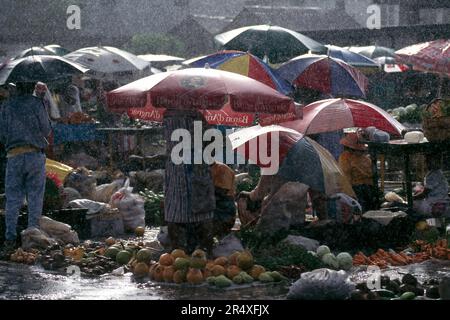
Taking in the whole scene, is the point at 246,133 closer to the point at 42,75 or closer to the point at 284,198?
the point at 284,198

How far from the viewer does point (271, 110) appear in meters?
9.04

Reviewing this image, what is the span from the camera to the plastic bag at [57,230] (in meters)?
10.5

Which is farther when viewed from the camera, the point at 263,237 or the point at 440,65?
the point at 440,65

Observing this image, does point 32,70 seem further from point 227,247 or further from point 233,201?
point 227,247

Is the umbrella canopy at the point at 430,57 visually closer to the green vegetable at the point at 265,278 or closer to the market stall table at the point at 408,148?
the market stall table at the point at 408,148

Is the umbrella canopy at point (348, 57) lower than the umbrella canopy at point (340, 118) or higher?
higher

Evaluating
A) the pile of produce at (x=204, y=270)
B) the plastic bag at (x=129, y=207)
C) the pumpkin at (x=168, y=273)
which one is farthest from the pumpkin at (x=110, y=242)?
the pumpkin at (x=168, y=273)

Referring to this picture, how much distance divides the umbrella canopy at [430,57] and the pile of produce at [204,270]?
869cm

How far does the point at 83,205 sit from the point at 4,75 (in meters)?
2.72

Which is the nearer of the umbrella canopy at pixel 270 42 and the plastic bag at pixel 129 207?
the plastic bag at pixel 129 207

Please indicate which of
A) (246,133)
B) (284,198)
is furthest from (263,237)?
(246,133)

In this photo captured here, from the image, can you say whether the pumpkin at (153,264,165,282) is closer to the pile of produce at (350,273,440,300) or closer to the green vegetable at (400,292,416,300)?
the pile of produce at (350,273,440,300)
